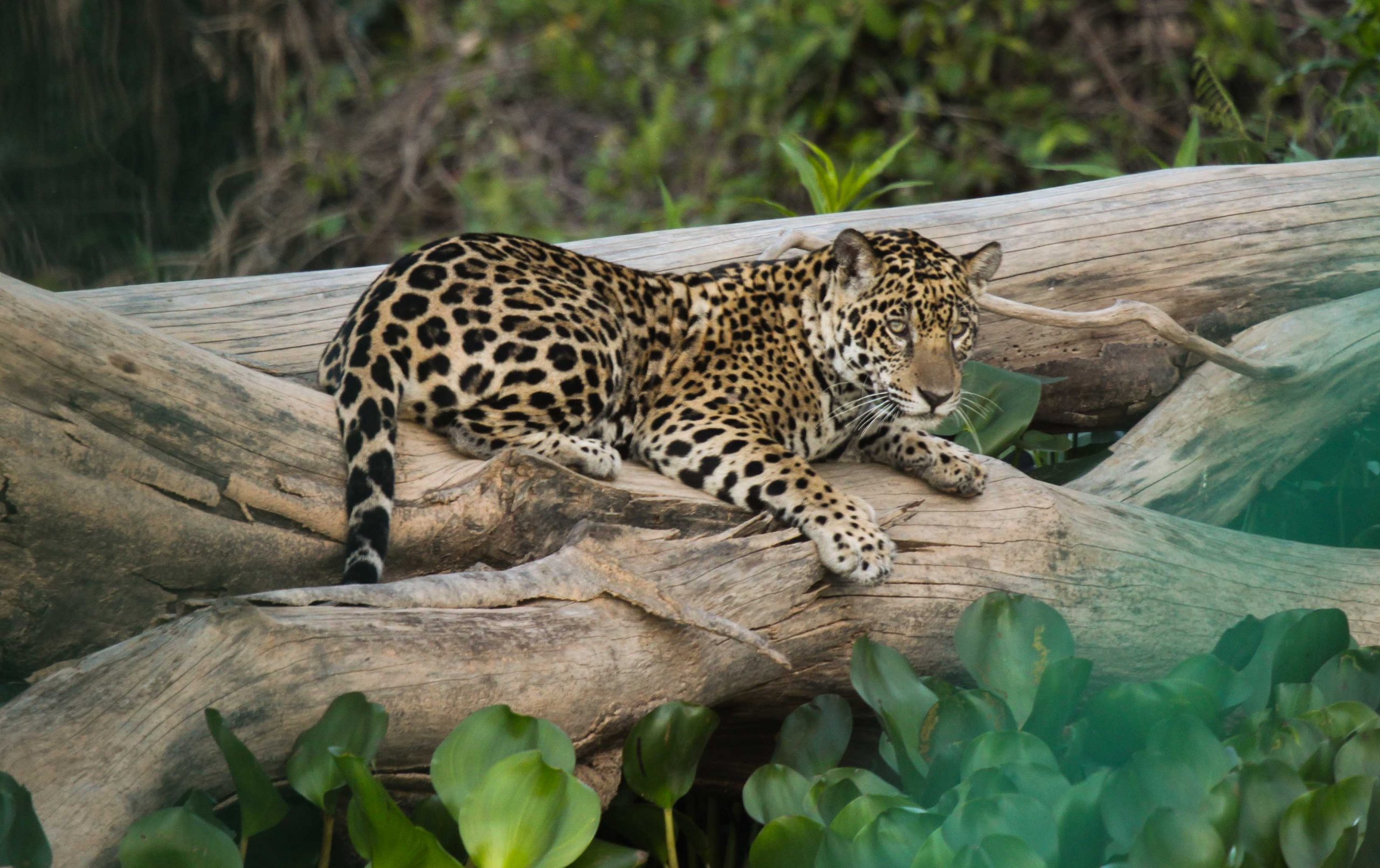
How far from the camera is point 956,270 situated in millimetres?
5070

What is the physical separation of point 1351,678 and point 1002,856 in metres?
1.60

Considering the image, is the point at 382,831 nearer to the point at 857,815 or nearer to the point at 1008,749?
the point at 857,815

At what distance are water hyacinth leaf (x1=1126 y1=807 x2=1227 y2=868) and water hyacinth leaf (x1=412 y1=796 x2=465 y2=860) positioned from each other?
61.7 inches

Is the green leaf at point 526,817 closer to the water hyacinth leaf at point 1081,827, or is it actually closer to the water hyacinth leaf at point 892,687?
the water hyacinth leaf at point 892,687

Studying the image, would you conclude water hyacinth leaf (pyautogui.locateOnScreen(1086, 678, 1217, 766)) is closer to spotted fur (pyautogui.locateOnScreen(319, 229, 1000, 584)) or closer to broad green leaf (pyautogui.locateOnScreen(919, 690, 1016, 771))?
broad green leaf (pyautogui.locateOnScreen(919, 690, 1016, 771))

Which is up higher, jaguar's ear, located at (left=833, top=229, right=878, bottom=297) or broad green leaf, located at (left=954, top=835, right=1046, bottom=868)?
jaguar's ear, located at (left=833, top=229, right=878, bottom=297)

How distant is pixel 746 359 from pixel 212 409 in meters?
2.06

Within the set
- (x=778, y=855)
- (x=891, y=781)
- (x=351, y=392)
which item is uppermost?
(x=351, y=392)

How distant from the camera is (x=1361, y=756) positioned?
3145mm

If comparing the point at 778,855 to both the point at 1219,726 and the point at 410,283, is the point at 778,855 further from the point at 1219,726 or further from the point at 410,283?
the point at 410,283

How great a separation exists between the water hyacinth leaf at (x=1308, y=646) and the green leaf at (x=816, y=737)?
1.29m

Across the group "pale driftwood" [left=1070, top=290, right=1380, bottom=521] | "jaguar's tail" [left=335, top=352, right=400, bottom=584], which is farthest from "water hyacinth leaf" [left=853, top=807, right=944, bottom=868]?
"pale driftwood" [left=1070, top=290, right=1380, bottom=521]

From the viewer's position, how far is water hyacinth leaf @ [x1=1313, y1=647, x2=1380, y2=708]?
3.66 m

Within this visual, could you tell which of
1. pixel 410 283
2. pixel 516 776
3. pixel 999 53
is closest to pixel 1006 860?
pixel 516 776
